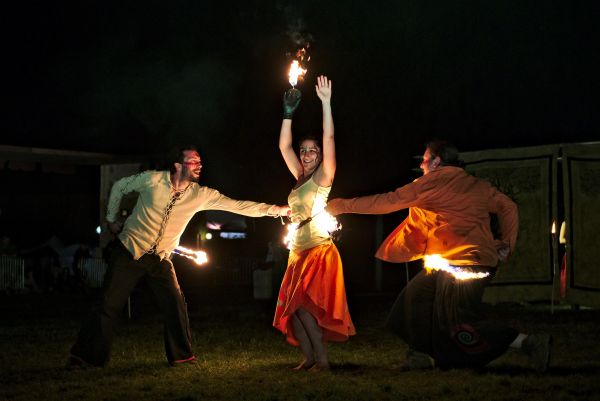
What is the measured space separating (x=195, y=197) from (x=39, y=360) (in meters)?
2.30

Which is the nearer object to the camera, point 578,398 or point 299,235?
point 578,398

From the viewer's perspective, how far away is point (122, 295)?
26.3 feet

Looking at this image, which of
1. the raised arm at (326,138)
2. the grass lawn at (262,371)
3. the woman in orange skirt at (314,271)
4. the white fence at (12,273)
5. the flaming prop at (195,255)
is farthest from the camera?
the white fence at (12,273)

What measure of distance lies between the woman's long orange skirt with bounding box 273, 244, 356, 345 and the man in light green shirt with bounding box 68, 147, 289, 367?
625 millimetres

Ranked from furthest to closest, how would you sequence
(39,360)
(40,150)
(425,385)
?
(40,150), (39,360), (425,385)

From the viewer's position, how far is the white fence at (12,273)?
2089 cm

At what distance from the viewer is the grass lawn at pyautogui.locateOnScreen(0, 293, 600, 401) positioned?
6.59 metres

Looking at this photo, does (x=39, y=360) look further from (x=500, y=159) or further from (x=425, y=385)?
(x=500, y=159)

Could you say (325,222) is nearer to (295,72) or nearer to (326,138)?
(326,138)

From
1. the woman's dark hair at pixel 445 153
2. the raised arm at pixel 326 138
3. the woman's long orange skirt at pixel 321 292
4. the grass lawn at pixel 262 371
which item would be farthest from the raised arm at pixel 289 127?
the grass lawn at pixel 262 371

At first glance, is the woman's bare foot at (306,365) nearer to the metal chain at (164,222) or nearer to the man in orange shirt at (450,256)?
the man in orange shirt at (450,256)

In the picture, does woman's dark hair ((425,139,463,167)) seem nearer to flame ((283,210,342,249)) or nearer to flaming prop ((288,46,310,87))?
flame ((283,210,342,249))

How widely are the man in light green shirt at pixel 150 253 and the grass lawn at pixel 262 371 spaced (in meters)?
0.24

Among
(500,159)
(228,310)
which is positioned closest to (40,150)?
(228,310)
